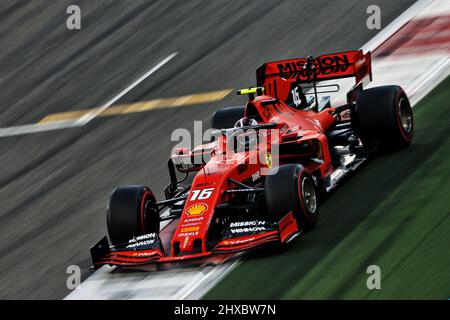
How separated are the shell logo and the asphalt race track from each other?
171 cm

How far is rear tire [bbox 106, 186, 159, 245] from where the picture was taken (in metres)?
11.2

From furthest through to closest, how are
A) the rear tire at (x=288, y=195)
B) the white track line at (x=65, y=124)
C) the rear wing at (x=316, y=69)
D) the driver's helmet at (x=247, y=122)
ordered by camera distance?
the white track line at (x=65, y=124) → the rear wing at (x=316, y=69) → the driver's helmet at (x=247, y=122) → the rear tire at (x=288, y=195)

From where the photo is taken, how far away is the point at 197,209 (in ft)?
35.6

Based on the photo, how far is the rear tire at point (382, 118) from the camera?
40.3 feet

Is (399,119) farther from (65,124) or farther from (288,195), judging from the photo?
(65,124)

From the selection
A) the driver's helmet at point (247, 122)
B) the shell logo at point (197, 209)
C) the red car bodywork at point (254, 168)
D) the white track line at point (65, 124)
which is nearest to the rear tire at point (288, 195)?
the red car bodywork at point (254, 168)

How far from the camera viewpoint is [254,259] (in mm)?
10602

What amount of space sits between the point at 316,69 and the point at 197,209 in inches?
146

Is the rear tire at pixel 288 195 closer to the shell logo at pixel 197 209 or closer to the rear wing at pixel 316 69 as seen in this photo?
the shell logo at pixel 197 209

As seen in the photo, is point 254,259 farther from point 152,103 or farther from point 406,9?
point 406,9

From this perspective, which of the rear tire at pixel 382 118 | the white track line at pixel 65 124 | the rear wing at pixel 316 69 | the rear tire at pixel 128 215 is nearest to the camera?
the rear tire at pixel 128 215

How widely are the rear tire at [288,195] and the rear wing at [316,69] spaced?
2920 mm
